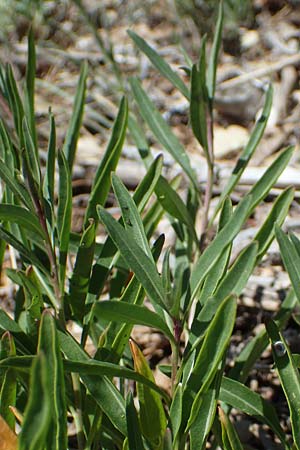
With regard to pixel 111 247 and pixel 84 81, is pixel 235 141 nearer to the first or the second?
pixel 84 81

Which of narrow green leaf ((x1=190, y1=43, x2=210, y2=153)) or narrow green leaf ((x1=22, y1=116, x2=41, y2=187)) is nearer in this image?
narrow green leaf ((x1=22, y1=116, x2=41, y2=187))

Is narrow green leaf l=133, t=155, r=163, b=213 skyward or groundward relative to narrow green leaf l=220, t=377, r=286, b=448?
skyward

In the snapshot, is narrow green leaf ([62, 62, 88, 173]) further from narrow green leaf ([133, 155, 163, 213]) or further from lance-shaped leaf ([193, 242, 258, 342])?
lance-shaped leaf ([193, 242, 258, 342])

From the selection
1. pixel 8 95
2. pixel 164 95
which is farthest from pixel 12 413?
pixel 164 95

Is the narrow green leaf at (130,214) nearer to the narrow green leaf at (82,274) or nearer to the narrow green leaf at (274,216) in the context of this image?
the narrow green leaf at (82,274)

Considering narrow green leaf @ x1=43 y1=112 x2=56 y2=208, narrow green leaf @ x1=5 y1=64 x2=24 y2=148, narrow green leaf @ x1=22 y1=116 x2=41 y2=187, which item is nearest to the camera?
narrow green leaf @ x1=22 y1=116 x2=41 y2=187

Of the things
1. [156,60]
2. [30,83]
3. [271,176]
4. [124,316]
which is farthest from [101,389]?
[156,60]

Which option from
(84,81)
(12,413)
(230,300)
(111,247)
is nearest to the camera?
(230,300)

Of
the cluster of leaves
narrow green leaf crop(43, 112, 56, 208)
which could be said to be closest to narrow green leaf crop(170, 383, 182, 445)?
the cluster of leaves
